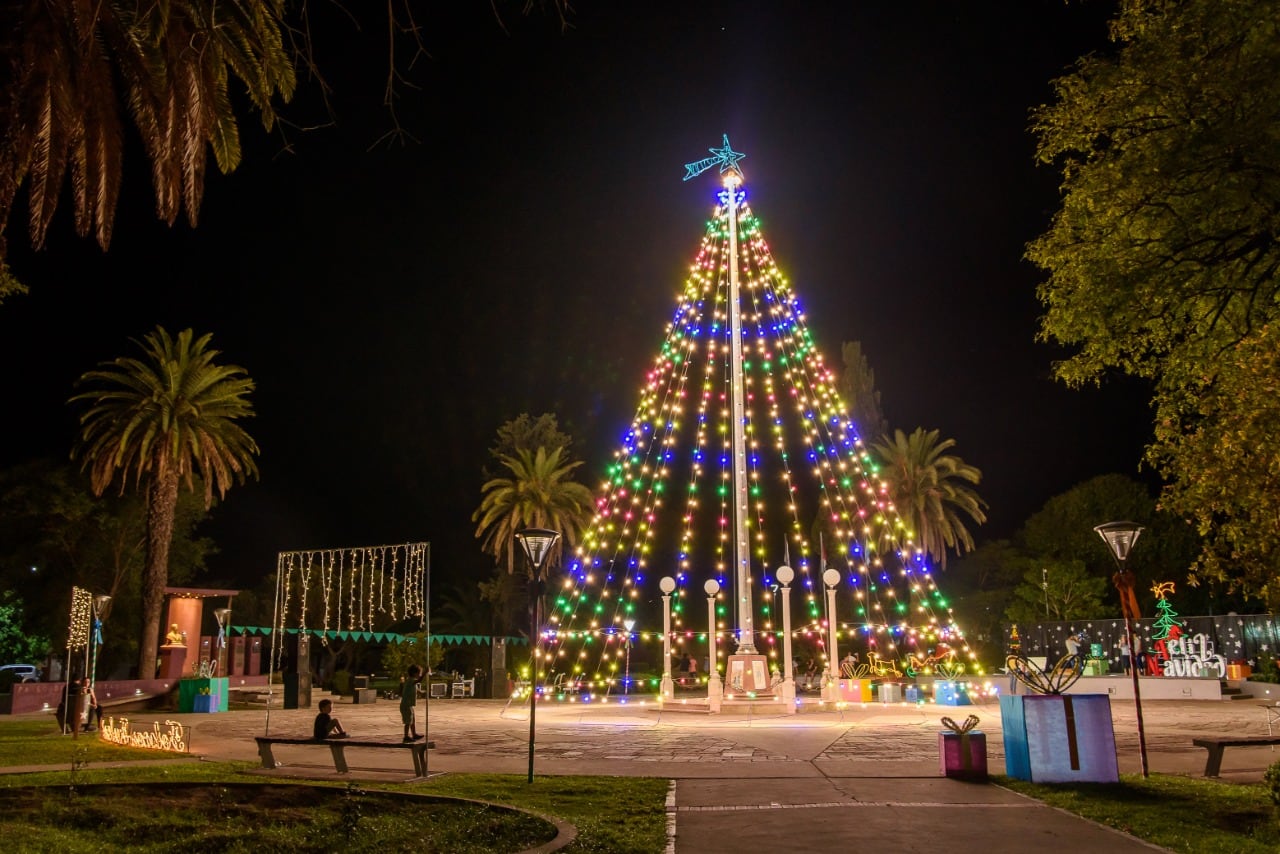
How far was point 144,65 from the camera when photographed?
9.52 m

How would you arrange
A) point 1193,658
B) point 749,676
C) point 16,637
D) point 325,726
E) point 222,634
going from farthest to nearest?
point 16,637 → point 1193,658 → point 222,634 → point 749,676 → point 325,726

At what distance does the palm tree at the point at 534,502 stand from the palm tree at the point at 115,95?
108 ft

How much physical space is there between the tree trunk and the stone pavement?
226 inches

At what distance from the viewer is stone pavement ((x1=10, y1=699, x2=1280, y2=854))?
8.12m

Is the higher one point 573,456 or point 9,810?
point 573,456

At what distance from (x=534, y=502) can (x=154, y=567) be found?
17025mm

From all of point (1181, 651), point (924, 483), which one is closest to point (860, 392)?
point (924, 483)

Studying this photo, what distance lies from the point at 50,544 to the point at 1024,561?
4945 cm

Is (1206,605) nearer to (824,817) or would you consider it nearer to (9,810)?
(824,817)

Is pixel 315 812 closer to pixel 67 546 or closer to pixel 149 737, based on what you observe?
pixel 149 737

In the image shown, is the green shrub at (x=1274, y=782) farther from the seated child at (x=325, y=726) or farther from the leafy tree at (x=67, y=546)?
the leafy tree at (x=67, y=546)

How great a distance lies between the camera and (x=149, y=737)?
16.0 meters

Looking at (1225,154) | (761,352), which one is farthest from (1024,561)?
(1225,154)


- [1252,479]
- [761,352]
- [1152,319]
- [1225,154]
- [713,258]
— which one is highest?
[713,258]
